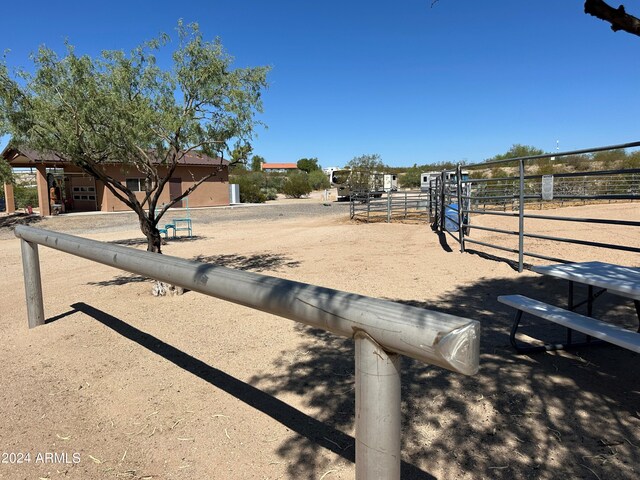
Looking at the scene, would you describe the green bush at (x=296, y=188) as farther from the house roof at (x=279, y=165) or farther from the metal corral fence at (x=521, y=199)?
the house roof at (x=279, y=165)

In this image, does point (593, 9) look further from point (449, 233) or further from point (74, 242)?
point (449, 233)

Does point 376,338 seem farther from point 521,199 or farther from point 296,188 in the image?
point 296,188

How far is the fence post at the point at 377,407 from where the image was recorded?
1.41 meters

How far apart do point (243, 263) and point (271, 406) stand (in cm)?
617

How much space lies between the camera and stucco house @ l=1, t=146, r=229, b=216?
79.1 feet

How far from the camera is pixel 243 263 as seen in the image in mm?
9141

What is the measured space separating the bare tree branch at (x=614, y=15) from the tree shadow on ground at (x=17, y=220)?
76.5 feet

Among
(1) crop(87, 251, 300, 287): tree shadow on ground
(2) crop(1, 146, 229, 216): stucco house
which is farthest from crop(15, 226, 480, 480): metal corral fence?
(2) crop(1, 146, 229, 216): stucco house

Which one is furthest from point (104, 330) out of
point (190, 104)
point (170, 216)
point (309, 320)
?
point (170, 216)

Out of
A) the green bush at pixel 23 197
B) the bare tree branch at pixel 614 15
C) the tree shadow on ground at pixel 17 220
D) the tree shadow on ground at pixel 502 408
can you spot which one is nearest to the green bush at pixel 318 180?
the green bush at pixel 23 197

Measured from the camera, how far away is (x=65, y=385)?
11.7ft

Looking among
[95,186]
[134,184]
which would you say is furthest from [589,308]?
[95,186]

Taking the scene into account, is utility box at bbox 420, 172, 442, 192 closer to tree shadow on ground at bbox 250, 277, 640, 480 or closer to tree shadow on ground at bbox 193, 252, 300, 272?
tree shadow on ground at bbox 193, 252, 300, 272

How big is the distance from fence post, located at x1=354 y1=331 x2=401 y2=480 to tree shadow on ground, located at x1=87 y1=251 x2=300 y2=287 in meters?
6.06
